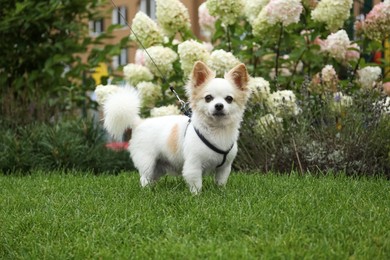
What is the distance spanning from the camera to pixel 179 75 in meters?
8.16

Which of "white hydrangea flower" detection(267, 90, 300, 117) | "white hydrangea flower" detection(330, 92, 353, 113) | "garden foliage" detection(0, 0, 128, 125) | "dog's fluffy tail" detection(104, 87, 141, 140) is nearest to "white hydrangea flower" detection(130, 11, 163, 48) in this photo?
"garden foliage" detection(0, 0, 128, 125)

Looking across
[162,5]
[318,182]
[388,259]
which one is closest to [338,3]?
[162,5]

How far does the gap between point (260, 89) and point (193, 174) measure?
2278 mm

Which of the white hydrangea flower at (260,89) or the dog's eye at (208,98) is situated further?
the white hydrangea flower at (260,89)

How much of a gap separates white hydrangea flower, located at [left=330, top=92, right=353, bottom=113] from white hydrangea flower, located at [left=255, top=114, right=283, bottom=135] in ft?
1.98

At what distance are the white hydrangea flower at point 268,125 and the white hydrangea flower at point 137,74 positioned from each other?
5.70ft

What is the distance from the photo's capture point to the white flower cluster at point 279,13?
7.19 meters

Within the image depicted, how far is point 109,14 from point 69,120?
2844mm

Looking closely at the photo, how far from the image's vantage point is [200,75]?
5.39 m

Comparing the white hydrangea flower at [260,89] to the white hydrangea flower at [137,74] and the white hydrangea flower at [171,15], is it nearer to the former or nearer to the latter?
the white hydrangea flower at [171,15]

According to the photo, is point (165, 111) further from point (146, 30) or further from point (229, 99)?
point (229, 99)

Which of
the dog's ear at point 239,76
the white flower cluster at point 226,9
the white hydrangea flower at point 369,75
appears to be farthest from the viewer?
the white hydrangea flower at point 369,75

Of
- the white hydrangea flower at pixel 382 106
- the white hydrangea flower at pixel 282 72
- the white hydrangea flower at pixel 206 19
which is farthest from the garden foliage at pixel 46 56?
the white hydrangea flower at pixel 382 106

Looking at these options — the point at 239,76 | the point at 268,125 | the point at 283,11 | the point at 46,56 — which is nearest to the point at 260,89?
the point at 268,125
